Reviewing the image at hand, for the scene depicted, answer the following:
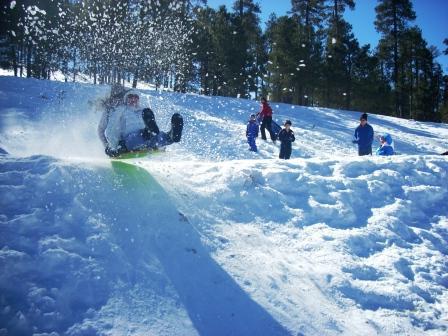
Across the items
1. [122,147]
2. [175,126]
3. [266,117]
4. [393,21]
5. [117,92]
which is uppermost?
[393,21]

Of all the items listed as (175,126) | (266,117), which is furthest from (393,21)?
(175,126)

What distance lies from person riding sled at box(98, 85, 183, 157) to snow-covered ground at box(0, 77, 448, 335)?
132cm

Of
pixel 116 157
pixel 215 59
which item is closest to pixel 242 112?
pixel 215 59

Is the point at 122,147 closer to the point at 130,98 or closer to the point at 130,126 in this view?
the point at 130,126

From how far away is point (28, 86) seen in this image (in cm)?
1964

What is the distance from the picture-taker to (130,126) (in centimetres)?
871

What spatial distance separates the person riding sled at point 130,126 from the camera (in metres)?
8.56

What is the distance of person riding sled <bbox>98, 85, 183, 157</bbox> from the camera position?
8562 millimetres

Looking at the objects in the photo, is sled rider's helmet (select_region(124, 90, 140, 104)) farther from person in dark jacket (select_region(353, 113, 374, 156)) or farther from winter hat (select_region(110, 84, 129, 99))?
person in dark jacket (select_region(353, 113, 374, 156))

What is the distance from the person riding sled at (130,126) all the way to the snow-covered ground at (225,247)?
4.32ft

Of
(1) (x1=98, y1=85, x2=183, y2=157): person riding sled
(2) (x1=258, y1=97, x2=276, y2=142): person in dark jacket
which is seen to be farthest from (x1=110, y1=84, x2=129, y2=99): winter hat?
(2) (x1=258, y1=97, x2=276, y2=142): person in dark jacket

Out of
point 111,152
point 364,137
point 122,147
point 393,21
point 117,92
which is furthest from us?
point 393,21

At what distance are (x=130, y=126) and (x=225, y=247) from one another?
487 centimetres

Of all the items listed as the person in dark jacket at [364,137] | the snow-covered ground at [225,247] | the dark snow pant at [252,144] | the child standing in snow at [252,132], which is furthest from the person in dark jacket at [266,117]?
the snow-covered ground at [225,247]
